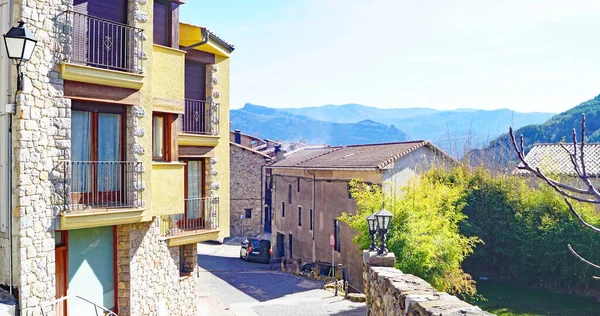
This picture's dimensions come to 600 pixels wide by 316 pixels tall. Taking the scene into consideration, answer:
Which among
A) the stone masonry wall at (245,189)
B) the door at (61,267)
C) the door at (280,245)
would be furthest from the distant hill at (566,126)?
the door at (61,267)

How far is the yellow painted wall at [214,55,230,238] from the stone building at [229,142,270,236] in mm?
24945

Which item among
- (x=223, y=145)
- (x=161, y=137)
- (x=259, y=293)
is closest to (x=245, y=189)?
(x=259, y=293)

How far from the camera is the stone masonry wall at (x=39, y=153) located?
885 centimetres

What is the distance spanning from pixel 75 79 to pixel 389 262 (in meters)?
7.04

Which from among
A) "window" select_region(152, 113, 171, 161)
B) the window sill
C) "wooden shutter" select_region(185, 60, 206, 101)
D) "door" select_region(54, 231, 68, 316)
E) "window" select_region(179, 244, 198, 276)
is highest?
"wooden shutter" select_region(185, 60, 206, 101)

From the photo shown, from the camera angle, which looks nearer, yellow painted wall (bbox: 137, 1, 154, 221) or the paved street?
yellow painted wall (bbox: 137, 1, 154, 221)

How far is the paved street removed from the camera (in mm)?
17625

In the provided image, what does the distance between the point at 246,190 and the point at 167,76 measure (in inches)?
Result: 1124

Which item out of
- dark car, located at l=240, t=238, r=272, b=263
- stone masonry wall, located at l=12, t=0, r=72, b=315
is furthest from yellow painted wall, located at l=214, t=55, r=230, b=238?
dark car, located at l=240, t=238, r=272, b=263

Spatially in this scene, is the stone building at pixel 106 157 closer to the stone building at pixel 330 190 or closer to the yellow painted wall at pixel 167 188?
the yellow painted wall at pixel 167 188

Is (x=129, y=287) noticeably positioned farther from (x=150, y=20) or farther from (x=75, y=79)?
(x=150, y=20)

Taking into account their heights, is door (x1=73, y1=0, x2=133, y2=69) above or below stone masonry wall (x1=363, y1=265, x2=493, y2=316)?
above

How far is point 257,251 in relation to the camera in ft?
102

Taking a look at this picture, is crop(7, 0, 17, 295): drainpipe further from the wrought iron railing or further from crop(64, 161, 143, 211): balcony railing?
crop(64, 161, 143, 211): balcony railing
